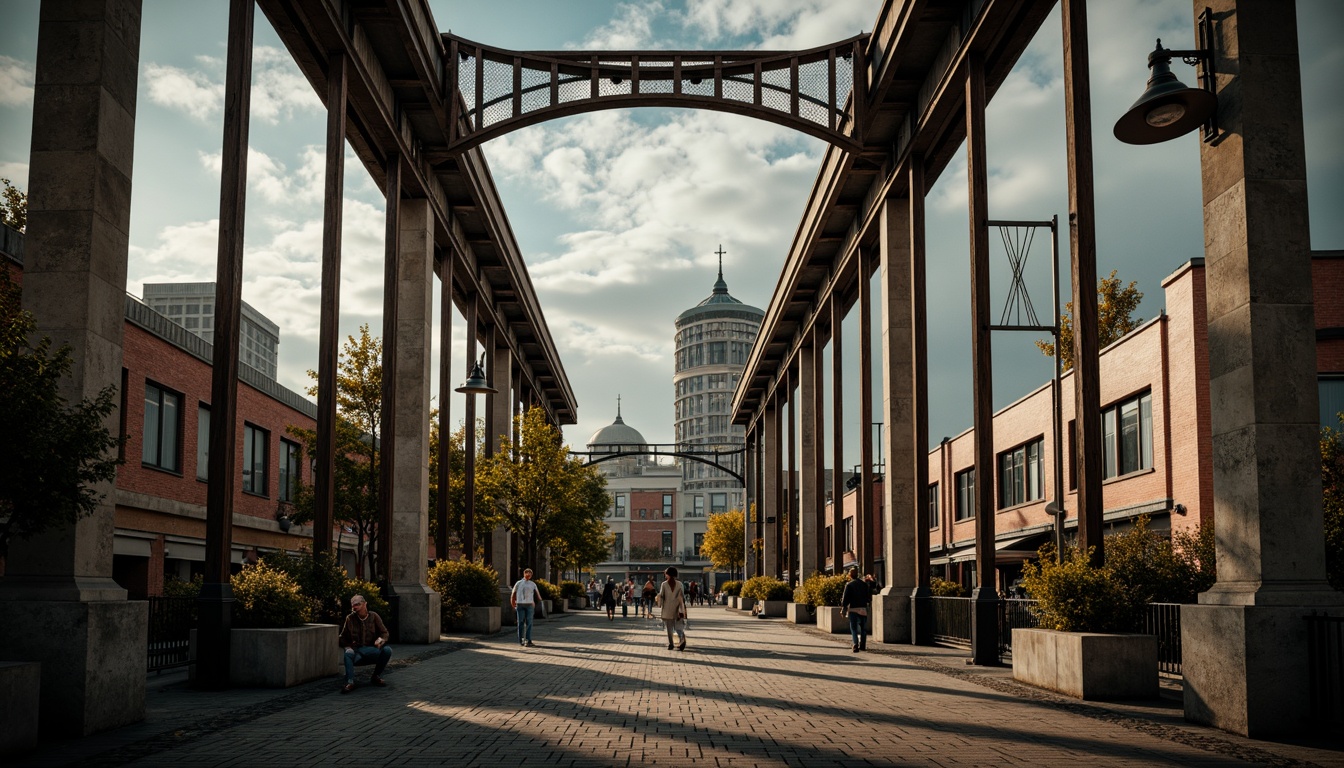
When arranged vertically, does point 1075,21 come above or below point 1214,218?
above

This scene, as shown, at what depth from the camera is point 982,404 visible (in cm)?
1892

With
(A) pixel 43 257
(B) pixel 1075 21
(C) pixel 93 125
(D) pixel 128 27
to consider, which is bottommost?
(A) pixel 43 257

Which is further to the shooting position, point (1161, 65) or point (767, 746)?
point (1161, 65)

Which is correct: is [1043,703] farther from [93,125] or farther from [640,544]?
[640,544]

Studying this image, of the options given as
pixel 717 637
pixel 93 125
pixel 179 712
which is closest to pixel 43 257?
pixel 93 125

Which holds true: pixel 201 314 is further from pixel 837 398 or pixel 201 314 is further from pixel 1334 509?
pixel 1334 509

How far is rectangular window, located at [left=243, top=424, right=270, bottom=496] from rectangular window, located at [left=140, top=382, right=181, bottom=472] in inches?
236

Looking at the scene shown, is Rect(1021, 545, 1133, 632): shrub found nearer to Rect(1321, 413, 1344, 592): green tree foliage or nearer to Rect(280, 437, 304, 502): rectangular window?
Rect(1321, 413, 1344, 592): green tree foliage

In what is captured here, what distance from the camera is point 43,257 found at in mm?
10734

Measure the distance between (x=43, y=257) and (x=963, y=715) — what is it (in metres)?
9.79

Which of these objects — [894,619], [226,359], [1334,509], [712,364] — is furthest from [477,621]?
[712,364]

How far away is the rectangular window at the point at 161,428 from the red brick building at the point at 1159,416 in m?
23.3

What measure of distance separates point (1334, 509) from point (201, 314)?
17699cm

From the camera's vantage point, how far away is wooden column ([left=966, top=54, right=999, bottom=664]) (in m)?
18.2
